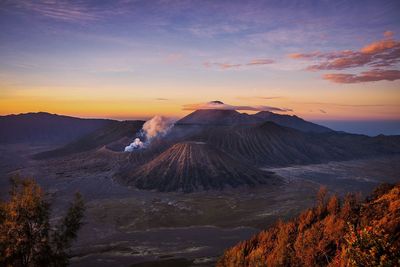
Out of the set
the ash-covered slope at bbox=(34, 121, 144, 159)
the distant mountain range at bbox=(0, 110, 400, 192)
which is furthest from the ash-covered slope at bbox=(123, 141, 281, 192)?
the ash-covered slope at bbox=(34, 121, 144, 159)

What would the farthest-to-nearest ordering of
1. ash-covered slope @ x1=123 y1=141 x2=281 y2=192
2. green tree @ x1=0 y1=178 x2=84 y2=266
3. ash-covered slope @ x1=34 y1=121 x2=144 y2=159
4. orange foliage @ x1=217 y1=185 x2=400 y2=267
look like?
ash-covered slope @ x1=34 y1=121 x2=144 y2=159
ash-covered slope @ x1=123 y1=141 x2=281 y2=192
green tree @ x1=0 y1=178 x2=84 y2=266
orange foliage @ x1=217 y1=185 x2=400 y2=267

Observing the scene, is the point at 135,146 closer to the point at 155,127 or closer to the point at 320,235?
the point at 155,127

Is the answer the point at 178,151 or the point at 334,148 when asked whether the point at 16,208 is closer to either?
the point at 178,151

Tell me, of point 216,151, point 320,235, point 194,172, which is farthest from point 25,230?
point 216,151

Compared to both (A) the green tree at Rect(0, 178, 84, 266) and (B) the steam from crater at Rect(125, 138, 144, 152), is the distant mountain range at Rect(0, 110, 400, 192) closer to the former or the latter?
(B) the steam from crater at Rect(125, 138, 144, 152)

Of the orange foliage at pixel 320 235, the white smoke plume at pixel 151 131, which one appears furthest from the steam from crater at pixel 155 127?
the orange foliage at pixel 320 235

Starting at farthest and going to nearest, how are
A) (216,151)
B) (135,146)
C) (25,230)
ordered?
1. (135,146)
2. (216,151)
3. (25,230)

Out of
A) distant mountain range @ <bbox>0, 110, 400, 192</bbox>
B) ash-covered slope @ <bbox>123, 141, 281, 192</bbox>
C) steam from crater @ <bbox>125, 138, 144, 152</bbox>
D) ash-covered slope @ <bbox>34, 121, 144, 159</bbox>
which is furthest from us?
ash-covered slope @ <bbox>34, 121, 144, 159</bbox>
